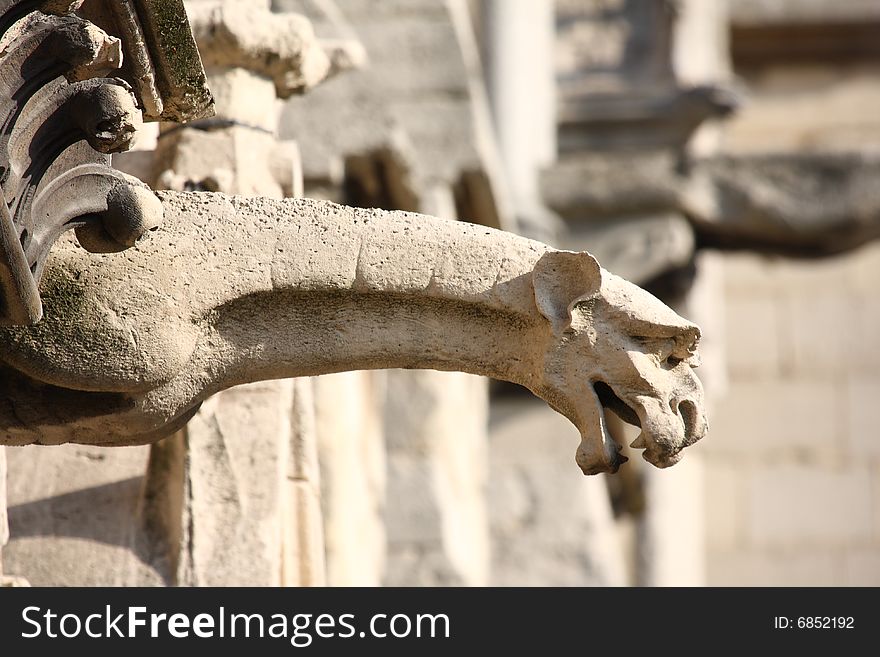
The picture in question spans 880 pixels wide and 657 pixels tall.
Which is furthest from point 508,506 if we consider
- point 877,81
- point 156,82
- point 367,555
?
point 156,82

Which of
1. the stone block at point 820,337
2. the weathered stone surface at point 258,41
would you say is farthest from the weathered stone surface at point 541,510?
the weathered stone surface at point 258,41

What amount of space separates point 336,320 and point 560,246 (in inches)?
153

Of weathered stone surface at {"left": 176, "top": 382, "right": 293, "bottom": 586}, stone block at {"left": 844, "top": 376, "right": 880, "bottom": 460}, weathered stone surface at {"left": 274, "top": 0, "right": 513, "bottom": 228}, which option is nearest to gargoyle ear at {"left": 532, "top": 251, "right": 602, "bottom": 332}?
weathered stone surface at {"left": 176, "top": 382, "right": 293, "bottom": 586}

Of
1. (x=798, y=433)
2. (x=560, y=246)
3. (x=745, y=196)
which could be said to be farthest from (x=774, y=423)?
(x=560, y=246)

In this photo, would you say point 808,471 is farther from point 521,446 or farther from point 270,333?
point 270,333

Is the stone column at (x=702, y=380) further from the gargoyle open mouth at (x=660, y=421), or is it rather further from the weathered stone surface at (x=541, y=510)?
the gargoyle open mouth at (x=660, y=421)

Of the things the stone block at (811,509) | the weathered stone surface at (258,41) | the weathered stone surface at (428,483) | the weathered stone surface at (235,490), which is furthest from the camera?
the stone block at (811,509)

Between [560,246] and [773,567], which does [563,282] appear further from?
[773,567]

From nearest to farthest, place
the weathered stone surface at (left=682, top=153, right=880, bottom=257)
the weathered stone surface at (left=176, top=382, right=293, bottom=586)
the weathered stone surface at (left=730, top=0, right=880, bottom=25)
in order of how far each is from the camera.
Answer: the weathered stone surface at (left=176, top=382, right=293, bottom=586) < the weathered stone surface at (left=682, top=153, right=880, bottom=257) < the weathered stone surface at (left=730, top=0, right=880, bottom=25)

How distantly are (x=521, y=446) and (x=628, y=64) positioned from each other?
5.20 feet

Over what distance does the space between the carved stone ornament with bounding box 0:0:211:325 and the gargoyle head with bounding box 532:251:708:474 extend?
0.55 metres

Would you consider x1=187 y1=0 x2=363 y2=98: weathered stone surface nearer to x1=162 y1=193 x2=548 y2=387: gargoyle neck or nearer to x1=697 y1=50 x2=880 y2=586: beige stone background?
x1=162 y1=193 x2=548 y2=387: gargoyle neck

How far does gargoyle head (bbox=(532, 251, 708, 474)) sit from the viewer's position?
10.2ft

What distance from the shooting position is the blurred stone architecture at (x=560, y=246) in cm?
404
